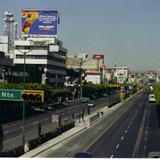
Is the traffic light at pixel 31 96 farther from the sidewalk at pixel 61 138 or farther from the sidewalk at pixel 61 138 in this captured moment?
the sidewalk at pixel 61 138

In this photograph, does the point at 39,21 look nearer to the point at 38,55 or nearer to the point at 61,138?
the point at 38,55

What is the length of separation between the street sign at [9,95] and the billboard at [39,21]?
12754 centimetres

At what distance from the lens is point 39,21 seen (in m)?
166

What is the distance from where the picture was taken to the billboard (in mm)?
165500

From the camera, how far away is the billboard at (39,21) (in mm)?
165500

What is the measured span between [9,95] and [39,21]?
129 m

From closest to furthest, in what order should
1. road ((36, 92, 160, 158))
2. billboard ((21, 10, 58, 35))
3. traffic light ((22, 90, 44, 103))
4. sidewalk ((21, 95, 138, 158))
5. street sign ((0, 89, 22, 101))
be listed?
traffic light ((22, 90, 44, 103)) → street sign ((0, 89, 22, 101)) → sidewalk ((21, 95, 138, 158)) → road ((36, 92, 160, 158)) → billboard ((21, 10, 58, 35))

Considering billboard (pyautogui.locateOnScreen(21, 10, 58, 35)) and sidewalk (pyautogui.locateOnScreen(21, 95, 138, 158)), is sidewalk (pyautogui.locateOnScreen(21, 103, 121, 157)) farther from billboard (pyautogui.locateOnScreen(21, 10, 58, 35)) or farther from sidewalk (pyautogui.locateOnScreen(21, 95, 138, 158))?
billboard (pyautogui.locateOnScreen(21, 10, 58, 35))

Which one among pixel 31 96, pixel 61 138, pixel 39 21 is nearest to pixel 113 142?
pixel 61 138

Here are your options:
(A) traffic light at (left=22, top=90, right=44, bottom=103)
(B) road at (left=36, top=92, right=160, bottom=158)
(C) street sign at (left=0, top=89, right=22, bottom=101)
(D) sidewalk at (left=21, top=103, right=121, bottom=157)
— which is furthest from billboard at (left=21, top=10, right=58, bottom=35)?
(A) traffic light at (left=22, top=90, right=44, bottom=103)

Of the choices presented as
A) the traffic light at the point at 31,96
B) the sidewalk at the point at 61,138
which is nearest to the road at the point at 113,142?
the sidewalk at the point at 61,138

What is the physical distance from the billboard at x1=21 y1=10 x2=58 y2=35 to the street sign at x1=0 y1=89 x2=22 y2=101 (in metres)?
128

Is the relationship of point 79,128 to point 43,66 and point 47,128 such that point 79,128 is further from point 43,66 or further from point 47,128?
point 43,66

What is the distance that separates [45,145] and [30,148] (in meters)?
4.33
